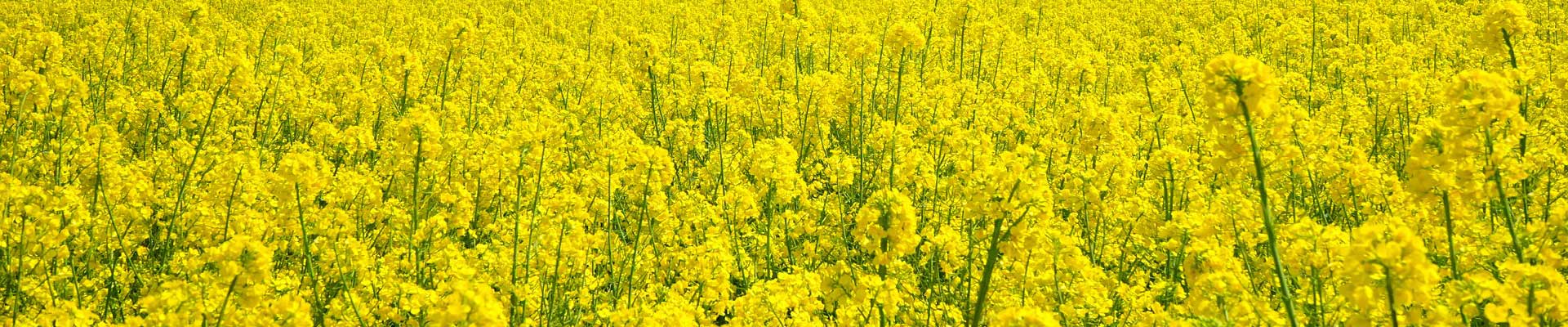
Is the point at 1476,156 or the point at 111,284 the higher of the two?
the point at 1476,156

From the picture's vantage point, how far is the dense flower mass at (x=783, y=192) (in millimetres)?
2348

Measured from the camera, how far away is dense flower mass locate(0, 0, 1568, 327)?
235 centimetres

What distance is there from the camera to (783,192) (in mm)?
3705

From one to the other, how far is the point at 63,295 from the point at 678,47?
568 centimetres

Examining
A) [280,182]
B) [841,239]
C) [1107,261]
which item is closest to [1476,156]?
[1107,261]

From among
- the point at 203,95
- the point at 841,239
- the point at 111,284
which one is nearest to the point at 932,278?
the point at 841,239

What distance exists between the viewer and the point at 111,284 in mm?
3164

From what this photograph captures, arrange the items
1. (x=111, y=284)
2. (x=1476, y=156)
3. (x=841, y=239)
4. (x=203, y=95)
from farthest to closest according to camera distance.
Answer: (x=203, y=95) < (x=841, y=239) < (x=111, y=284) < (x=1476, y=156)

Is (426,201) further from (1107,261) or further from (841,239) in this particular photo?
(1107,261)

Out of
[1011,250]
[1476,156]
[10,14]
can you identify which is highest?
[1476,156]

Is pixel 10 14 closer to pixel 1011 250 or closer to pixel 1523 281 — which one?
pixel 1011 250

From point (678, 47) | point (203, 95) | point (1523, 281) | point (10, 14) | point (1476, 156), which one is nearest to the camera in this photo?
point (1523, 281)

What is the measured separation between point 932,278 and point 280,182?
83.0 inches

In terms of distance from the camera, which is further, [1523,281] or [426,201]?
[426,201]
